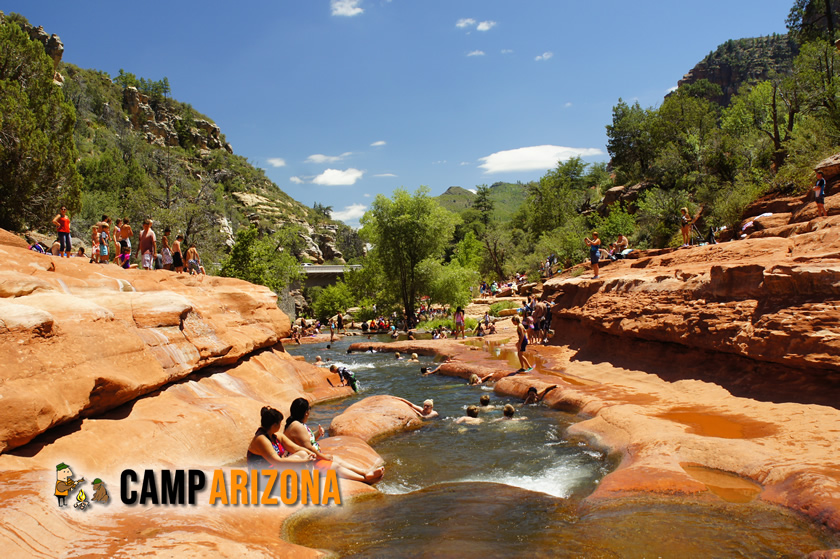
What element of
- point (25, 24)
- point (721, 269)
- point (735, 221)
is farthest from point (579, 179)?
point (25, 24)

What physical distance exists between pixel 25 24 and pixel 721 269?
102500 millimetres

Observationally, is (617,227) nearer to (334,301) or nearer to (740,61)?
(334,301)

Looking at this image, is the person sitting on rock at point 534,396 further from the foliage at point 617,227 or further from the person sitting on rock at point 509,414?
the foliage at point 617,227

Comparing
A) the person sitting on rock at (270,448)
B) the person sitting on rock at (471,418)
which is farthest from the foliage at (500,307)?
the person sitting on rock at (270,448)

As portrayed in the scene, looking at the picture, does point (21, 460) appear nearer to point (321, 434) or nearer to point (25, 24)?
point (321, 434)

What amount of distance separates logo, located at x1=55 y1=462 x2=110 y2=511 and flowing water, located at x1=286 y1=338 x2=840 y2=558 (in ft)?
7.03

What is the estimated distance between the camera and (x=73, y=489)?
523 cm

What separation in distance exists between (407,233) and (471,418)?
26993 millimetres

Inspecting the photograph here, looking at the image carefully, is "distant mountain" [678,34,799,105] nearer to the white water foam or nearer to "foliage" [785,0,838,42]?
"foliage" [785,0,838,42]

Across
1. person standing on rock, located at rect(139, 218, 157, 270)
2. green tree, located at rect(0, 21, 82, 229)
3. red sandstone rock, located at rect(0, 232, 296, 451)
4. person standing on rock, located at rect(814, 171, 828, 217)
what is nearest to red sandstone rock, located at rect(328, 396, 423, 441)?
red sandstone rock, located at rect(0, 232, 296, 451)

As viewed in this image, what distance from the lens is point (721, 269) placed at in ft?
39.2

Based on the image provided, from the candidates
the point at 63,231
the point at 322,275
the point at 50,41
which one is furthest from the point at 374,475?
the point at 50,41

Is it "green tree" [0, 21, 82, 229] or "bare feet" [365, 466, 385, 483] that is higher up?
"green tree" [0, 21, 82, 229]

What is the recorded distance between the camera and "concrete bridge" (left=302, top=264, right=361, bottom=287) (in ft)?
207
